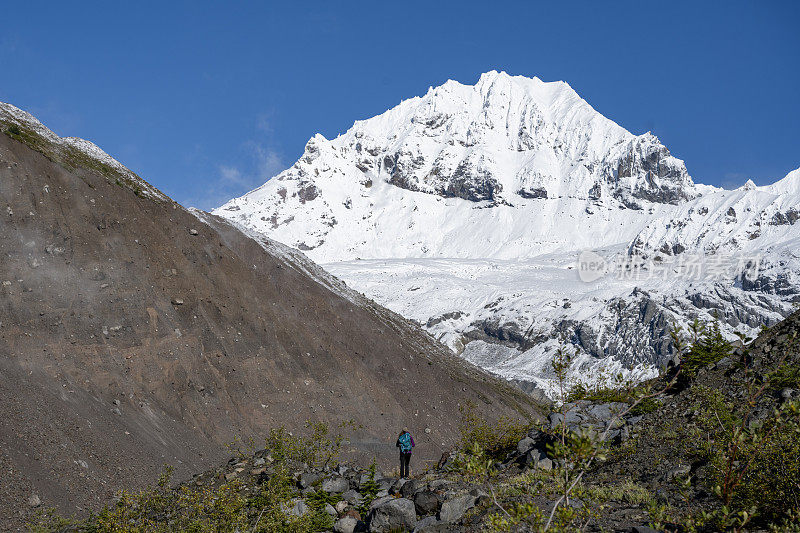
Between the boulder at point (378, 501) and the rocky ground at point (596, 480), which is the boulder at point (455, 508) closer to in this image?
the rocky ground at point (596, 480)

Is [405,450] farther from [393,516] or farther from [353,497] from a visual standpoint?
[393,516]

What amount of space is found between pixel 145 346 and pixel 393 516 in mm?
17106

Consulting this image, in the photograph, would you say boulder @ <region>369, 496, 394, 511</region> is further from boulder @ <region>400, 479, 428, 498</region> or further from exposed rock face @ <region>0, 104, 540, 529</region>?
exposed rock face @ <region>0, 104, 540, 529</region>

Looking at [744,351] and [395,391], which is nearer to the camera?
[744,351]

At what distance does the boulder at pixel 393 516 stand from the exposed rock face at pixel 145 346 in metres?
9.23

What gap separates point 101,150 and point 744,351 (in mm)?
37949

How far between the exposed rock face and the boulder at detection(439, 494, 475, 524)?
10.8 meters

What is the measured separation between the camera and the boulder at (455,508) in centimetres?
1105

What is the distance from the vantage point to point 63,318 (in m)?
22.1

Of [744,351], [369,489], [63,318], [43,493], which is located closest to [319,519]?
[369,489]

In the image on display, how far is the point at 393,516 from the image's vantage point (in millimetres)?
11664

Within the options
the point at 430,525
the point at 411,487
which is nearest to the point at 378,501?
the point at 411,487

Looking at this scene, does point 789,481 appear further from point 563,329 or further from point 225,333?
point 563,329

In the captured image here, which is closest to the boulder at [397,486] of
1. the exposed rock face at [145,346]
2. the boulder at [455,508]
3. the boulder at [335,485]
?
the boulder at [335,485]
